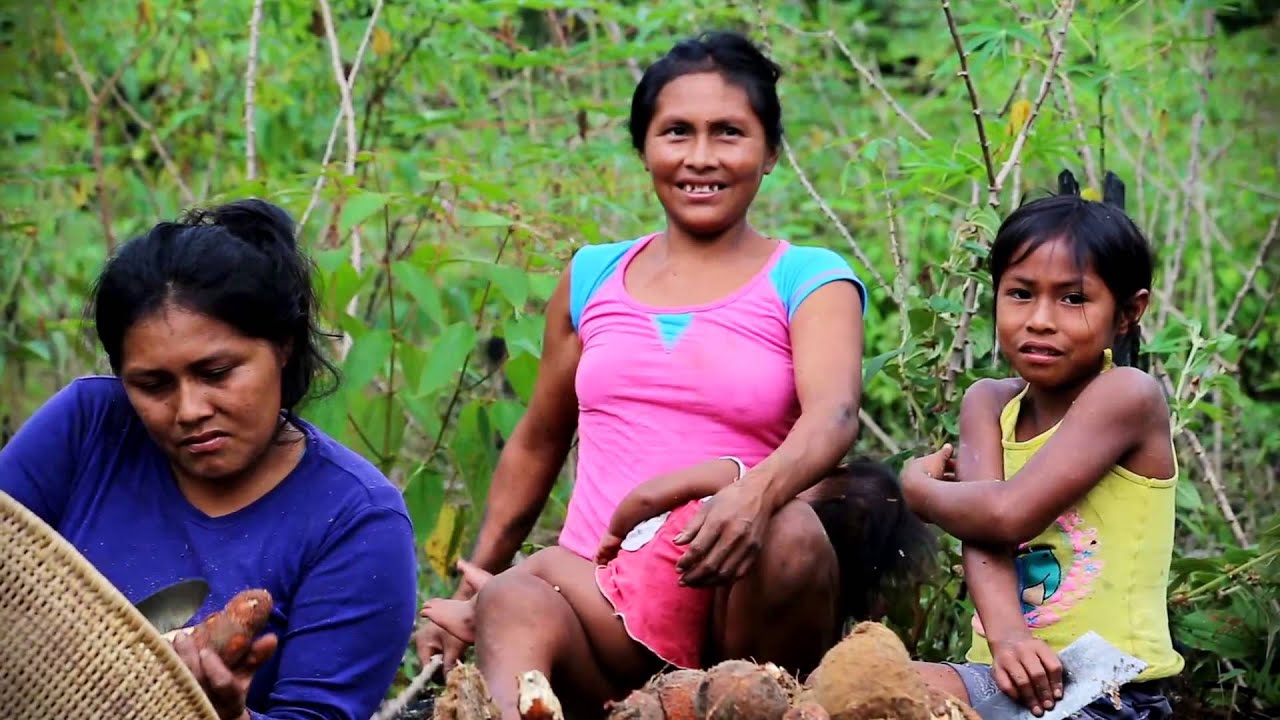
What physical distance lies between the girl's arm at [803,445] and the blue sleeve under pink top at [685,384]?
0.17 feet

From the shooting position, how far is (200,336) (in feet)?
6.56

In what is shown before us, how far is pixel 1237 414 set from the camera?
→ 4.28m

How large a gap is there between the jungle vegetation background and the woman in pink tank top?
0.42 meters

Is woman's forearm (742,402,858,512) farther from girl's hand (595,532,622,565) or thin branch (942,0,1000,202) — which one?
thin branch (942,0,1000,202)

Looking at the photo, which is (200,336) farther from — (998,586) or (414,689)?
(998,586)

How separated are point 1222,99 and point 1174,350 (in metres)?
3.07

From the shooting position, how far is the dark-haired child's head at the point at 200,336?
1997 mm

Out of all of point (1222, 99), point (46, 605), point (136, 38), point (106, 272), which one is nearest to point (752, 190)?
point (106, 272)

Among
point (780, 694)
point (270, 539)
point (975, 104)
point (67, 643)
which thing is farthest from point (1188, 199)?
point (67, 643)

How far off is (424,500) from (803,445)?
3.95 feet

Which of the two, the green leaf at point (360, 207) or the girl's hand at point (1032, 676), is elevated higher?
the green leaf at point (360, 207)

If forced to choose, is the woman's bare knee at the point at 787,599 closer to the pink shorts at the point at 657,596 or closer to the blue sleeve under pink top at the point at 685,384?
the pink shorts at the point at 657,596

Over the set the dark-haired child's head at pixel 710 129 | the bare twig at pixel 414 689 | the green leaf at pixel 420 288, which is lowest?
the bare twig at pixel 414 689

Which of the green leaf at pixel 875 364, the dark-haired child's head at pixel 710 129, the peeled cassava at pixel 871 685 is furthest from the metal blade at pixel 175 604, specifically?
the green leaf at pixel 875 364
